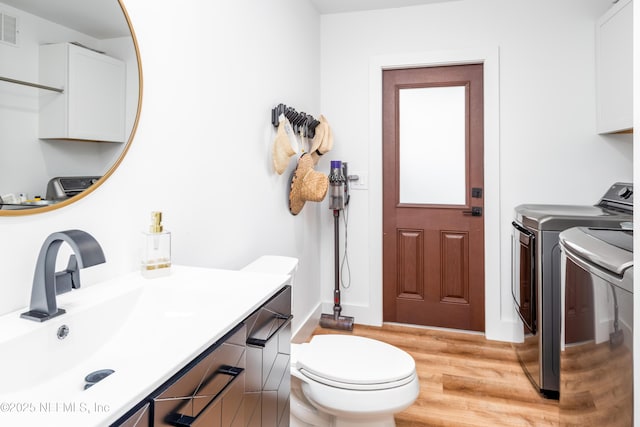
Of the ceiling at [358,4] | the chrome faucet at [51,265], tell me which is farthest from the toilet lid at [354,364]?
the ceiling at [358,4]

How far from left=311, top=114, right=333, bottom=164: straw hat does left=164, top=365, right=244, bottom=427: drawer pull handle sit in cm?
203

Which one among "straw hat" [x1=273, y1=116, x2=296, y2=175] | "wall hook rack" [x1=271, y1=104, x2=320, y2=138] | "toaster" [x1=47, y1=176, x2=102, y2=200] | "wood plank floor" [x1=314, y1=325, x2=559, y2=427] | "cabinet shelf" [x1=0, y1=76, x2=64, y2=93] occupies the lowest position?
"wood plank floor" [x1=314, y1=325, x2=559, y2=427]

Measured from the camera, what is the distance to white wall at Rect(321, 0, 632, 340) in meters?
2.53

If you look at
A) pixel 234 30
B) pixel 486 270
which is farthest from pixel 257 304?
pixel 486 270

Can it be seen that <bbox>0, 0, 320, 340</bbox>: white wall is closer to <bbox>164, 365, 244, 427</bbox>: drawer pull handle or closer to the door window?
<bbox>164, 365, 244, 427</bbox>: drawer pull handle

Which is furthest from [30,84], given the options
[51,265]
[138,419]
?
[138,419]

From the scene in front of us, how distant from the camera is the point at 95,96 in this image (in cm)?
101

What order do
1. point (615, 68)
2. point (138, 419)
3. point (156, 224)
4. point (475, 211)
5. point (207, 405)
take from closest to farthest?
1. point (138, 419)
2. point (207, 405)
3. point (156, 224)
4. point (615, 68)
5. point (475, 211)

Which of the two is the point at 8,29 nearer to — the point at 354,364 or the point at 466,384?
the point at 354,364

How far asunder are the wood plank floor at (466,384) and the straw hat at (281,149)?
4.46 ft

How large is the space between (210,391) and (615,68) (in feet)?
8.73

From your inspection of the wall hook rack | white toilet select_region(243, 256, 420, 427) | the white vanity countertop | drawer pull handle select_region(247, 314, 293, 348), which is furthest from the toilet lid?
the wall hook rack

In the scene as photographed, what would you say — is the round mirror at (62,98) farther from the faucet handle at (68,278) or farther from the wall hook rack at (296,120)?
the wall hook rack at (296,120)

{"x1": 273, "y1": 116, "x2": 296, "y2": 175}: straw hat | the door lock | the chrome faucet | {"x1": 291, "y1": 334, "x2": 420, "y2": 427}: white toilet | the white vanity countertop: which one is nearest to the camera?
the white vanity countertop
